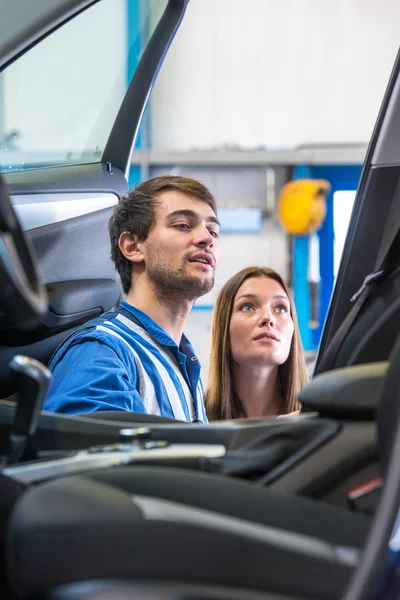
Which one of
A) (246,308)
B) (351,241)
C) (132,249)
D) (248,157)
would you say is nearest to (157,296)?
(132,249)

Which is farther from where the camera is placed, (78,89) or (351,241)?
(78,89)

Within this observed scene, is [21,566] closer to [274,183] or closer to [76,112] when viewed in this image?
[76,112]

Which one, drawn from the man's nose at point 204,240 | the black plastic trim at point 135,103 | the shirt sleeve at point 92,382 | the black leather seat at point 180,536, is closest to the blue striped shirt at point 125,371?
the shirt sleeve at point 92,382

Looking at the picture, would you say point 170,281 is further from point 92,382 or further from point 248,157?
point 248,157

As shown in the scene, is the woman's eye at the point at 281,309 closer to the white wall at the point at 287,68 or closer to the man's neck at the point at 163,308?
the man's neck at the point at 163,308

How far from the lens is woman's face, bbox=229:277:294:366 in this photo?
1.96 meters

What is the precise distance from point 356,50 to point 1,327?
5803 millimetres

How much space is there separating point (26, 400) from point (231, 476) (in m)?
0.23

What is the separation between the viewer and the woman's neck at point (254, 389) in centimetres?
201

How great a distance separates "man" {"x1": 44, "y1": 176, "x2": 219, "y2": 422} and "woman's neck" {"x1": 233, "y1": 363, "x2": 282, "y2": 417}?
15cm

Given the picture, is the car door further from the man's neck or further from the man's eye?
the man's eye

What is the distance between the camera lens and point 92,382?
1.43 metres

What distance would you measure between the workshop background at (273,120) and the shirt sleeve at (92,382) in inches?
154

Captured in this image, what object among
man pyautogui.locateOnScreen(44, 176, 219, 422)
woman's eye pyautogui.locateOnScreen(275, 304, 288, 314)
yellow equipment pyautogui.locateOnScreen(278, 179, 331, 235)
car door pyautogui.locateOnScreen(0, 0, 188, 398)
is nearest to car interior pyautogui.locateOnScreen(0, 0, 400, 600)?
man pyautogui.locateOnScreen(44, 176, 219, 422)
